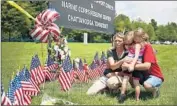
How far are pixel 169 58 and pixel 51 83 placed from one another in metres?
8.78

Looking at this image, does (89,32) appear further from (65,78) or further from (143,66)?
(143,66)

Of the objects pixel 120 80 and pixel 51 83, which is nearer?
pixel 120 80

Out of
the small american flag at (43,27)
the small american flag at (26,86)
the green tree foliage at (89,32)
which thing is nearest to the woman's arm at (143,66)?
the small american flag at (26,86)

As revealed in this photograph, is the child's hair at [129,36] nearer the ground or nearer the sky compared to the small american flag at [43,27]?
nearer the ground

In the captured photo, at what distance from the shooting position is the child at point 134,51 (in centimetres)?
706

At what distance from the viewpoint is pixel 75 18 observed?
10.6 meters

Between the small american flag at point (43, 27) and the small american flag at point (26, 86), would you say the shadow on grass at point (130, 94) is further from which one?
the small american flag at point (43, 27)

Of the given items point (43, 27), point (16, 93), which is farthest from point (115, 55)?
point (16, 93)

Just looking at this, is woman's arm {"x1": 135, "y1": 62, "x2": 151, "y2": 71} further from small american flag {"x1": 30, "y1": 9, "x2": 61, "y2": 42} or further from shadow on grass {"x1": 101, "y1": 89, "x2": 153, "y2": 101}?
small american flag {"x1": 30, "y1": 9, "x2": 61, "y2": 42}

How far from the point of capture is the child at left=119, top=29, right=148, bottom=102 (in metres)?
7.06

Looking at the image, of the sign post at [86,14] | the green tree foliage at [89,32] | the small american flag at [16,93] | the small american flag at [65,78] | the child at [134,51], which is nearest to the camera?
the small american flag at [16,93]

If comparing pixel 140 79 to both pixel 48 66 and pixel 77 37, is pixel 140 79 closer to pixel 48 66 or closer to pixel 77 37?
pixel 48 66

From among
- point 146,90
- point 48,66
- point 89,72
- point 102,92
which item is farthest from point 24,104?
point 89,72

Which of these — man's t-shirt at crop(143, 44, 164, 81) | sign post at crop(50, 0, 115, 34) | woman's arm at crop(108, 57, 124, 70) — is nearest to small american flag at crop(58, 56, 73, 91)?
woman's arm at crop(108, 57, 124, 70)
